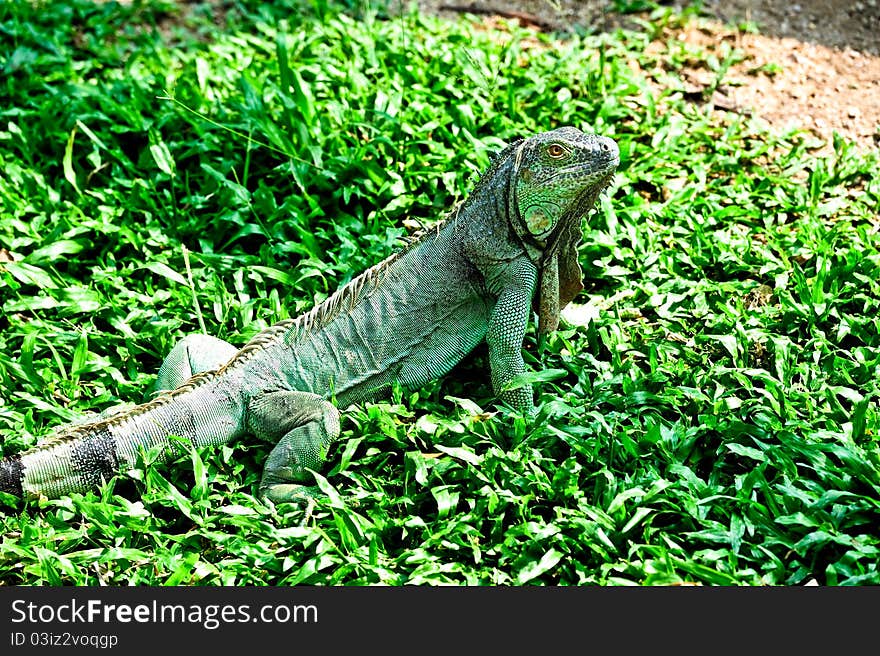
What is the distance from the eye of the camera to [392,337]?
→ 16.5ft

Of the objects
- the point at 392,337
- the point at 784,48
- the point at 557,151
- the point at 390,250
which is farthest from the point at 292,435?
the point at 784,48

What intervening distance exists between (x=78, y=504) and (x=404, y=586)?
5.11 ft

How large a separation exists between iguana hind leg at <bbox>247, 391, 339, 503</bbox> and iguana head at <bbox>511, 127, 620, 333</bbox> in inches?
49.8

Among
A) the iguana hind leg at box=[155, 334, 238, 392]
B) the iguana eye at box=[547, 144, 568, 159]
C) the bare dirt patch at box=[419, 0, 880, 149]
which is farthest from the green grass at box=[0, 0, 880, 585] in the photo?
the iguana eye at box=[547, 144, 568, 159]

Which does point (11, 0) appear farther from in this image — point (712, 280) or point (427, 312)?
point (712, 280)

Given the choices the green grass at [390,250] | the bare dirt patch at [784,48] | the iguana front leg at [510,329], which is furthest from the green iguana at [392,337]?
the bare dirt patch at [784,48]

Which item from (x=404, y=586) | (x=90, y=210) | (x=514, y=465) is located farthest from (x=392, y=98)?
(x=404, y=586)

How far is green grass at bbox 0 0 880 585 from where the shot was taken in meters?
4.29

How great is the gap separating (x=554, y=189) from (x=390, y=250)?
1.38m

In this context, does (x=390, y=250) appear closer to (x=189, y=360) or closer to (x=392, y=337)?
(x=392, y=337)

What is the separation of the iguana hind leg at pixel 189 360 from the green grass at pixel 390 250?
32 cm

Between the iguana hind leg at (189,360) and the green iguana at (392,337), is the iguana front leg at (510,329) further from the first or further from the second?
the iguana hind leg at (189,360)

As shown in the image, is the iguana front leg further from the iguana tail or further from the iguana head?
the iguana tail

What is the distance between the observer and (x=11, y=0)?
7.92m
